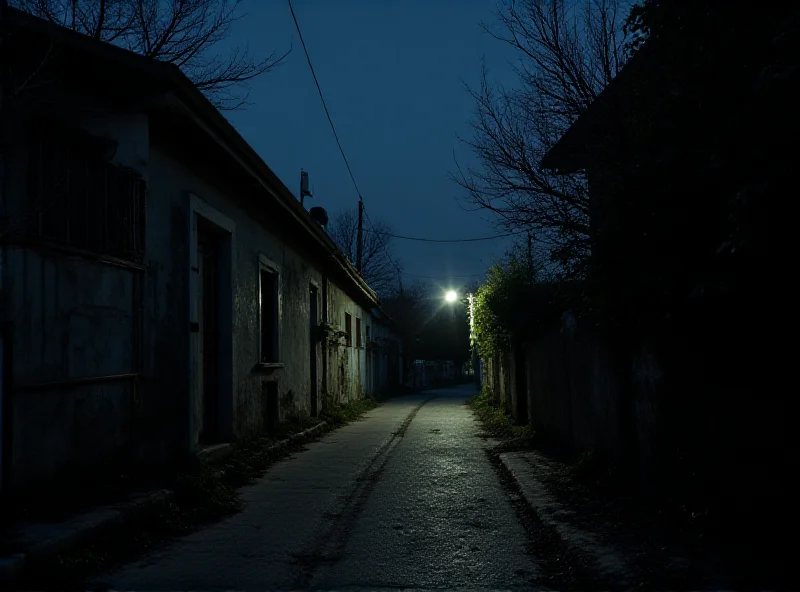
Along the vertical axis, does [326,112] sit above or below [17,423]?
above

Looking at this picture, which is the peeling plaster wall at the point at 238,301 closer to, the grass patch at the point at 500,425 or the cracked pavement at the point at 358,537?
the cracked pavement at the point at 358,537

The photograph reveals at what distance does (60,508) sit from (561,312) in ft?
21.0

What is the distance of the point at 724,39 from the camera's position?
3900 millimetres

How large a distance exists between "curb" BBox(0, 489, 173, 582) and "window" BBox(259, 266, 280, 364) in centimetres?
586

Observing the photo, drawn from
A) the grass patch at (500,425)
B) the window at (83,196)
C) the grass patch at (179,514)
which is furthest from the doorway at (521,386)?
the window at (83,196)

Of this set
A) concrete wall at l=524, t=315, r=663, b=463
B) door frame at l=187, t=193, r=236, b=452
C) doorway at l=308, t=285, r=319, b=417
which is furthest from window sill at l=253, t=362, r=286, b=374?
concrete wall at l=524, t=315, r=663, b=463

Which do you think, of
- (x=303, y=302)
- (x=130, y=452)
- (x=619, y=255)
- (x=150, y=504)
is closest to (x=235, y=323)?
(x=130, y=452)

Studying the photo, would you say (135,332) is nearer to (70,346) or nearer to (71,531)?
(70,346)

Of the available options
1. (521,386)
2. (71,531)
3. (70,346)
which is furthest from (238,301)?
(521,386)

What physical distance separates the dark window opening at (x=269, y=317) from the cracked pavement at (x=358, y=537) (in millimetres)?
2860

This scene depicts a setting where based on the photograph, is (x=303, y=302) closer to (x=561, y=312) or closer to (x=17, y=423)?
(x=561, y=312)

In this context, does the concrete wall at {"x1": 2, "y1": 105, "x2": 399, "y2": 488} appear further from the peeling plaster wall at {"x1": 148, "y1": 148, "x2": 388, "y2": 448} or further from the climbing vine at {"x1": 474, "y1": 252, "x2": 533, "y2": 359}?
the climbing vine at {"x1": 474, "y1": 252, "x2": 533, "y2": 359}

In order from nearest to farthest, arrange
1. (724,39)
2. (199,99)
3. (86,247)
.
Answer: (724,39), (86,247), (199,99)

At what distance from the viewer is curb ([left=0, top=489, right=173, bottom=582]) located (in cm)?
365
